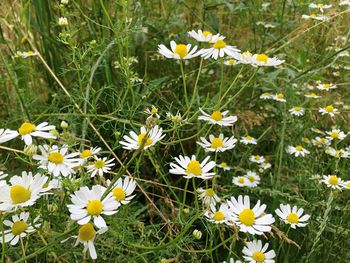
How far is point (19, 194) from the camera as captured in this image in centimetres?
81

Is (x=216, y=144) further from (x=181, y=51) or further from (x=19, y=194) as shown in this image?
(x=19, y=194)

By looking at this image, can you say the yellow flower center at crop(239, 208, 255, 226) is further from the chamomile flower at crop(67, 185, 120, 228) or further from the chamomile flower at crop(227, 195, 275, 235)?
the chamomile flower at crop(67, 185, 120, 228)

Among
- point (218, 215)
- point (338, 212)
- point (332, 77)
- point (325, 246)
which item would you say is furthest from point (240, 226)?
point (332, 77)

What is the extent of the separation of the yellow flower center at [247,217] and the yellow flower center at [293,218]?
0.66 feet

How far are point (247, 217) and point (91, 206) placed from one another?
40 centimetres

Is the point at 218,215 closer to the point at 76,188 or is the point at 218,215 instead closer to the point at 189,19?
the point at 76,188

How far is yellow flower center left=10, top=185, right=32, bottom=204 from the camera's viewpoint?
807mm

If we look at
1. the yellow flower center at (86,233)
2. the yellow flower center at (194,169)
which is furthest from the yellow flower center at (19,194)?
the yellow flower center at (194,169)

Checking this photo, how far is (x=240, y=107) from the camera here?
1.82 metres

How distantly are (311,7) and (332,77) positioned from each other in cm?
46

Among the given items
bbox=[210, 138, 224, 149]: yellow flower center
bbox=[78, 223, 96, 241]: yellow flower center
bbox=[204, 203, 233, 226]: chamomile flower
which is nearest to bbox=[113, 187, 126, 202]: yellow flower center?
bbox=[78, 223, 96, 241]: yellow flower center

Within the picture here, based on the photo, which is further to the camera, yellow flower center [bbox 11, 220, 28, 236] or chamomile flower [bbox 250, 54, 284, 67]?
chamomile flower [bbox 250, 54, 284, 67]

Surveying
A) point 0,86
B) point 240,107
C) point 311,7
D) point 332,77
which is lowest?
point 332,77

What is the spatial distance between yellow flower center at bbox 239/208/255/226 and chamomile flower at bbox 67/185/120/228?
0.35 meters
